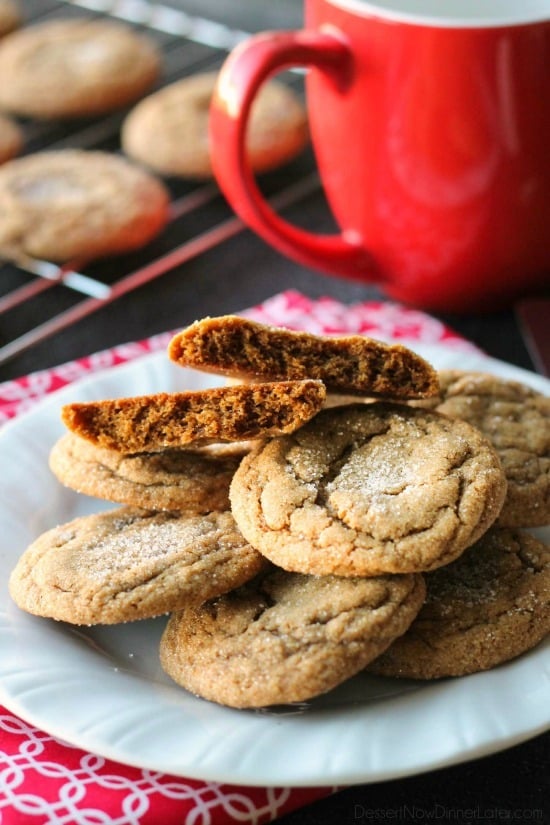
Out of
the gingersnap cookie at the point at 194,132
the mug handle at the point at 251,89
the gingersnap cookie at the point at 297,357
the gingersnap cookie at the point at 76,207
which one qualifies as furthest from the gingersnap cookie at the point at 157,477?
the gingersnap cookie at the point at 194,132

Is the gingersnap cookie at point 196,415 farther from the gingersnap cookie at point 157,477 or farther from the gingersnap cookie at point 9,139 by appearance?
the gingersnap cookie at point 9,139

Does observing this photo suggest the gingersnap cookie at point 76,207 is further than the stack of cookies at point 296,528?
Yes

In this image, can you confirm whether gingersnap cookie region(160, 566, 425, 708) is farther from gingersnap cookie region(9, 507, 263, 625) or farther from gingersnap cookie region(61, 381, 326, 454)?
gingersnap cookie region(61, 381, 326, 454)

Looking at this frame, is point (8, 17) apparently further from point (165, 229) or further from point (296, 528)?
point (296, 528)

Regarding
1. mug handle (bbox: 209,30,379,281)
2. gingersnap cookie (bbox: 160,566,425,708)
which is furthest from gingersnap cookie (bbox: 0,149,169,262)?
gingersnap cookie (bbox: 160,566,425,708)

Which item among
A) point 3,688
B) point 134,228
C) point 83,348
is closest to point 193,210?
point 134,228

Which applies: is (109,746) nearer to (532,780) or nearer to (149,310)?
(532,780)

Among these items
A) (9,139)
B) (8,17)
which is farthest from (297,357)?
(8,17)
